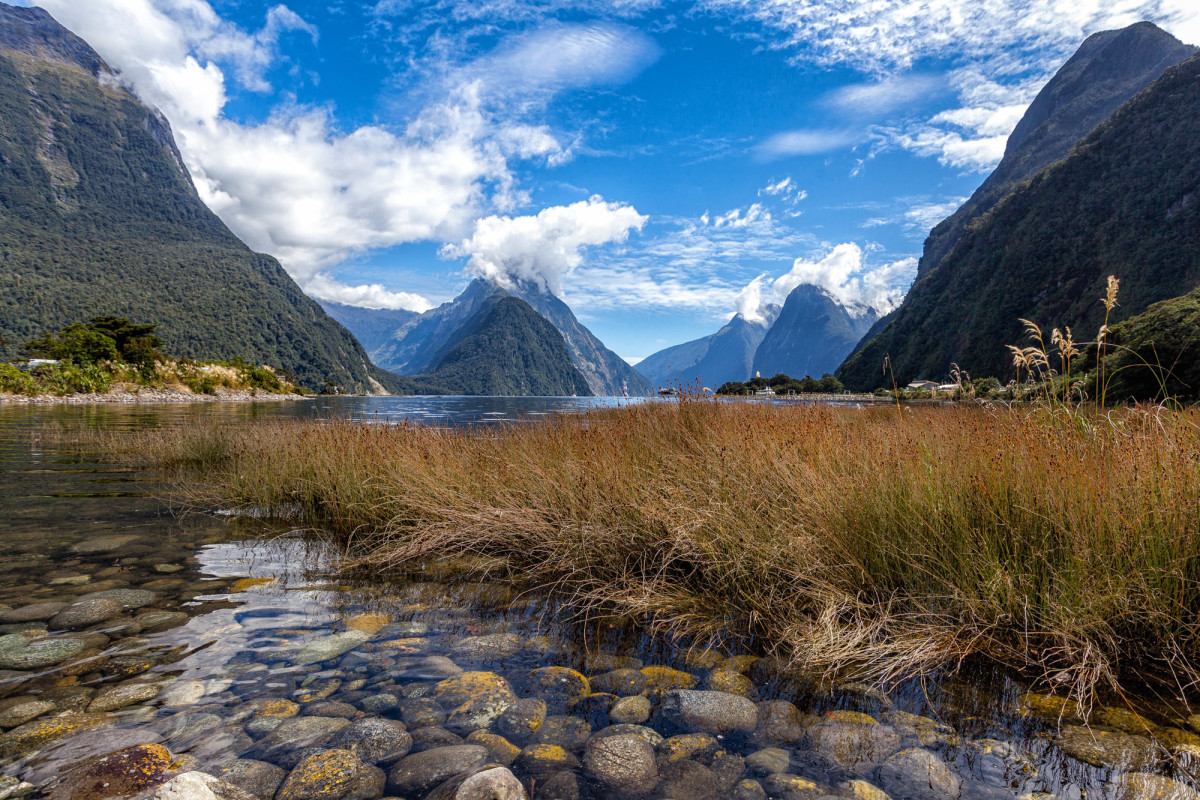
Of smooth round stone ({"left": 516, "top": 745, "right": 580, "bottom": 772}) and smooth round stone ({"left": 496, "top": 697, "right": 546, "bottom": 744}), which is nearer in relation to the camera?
smooth round stone ({"left": 516, "top": 745, "right": 580, "bottom": 772})

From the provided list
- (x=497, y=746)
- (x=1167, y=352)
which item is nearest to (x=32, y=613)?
(x=497, y=746)

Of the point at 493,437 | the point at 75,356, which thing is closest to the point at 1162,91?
the point at 493,437

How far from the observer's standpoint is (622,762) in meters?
2.27

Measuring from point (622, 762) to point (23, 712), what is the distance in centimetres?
313

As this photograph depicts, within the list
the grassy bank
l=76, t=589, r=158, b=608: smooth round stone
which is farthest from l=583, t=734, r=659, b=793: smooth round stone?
l=76, t=589, r=158, b=608: smooth round stone

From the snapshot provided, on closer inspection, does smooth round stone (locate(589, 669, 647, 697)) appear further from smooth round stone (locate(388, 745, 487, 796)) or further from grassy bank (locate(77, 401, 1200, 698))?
smooth round stone (locate(388, 745, 487, 796))

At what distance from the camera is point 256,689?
2.92m

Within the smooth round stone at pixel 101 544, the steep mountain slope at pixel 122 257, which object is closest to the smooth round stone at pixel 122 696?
the smooth round stone at pixel 101 544

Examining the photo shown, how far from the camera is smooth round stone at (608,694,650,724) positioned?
2623 mm

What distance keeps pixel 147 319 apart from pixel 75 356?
66.6 metres

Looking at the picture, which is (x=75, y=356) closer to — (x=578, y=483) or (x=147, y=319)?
(x=147, y=319)

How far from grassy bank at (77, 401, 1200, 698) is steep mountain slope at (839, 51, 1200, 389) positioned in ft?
206

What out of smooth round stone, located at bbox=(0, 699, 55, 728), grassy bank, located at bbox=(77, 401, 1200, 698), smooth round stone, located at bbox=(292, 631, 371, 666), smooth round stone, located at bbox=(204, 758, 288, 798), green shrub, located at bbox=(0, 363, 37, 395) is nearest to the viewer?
smooth round stone, located at bbox=(204, 758, 288, 798)

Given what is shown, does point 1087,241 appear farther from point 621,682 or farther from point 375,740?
point 375,740
